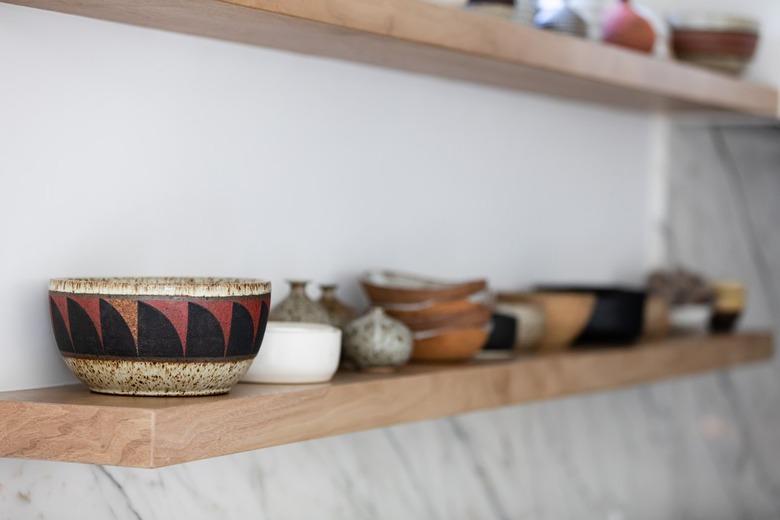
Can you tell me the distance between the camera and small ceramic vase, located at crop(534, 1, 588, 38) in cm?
164

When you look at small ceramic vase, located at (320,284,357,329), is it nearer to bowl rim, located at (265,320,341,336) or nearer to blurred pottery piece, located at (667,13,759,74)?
bowl rim, located at (265,320,341,336)

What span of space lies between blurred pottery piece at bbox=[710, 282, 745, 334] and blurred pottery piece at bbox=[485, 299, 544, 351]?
1.95ft

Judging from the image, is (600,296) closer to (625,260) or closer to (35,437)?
(625,260)

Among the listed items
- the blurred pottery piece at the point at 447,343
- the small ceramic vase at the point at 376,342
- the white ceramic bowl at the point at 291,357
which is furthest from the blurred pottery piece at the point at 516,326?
the white ceramic bowl at the point at 291,357

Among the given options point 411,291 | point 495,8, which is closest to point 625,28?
point 495,8

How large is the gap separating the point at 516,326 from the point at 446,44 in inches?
19.2

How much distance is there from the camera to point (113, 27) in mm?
1264

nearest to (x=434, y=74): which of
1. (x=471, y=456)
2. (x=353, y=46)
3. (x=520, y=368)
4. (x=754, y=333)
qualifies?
(x=353, y=46)

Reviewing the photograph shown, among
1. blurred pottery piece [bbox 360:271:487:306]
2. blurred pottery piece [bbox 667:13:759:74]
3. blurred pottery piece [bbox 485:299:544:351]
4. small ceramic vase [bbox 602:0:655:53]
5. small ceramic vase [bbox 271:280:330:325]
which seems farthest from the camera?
blurred pottery piece [bbox 667:13:759:74]

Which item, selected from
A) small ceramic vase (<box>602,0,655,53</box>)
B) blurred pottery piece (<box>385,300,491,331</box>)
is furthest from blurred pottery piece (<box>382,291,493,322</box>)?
small ceramic vase (<box>602,0,655,53</box>)

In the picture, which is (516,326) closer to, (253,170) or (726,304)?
(253,170)

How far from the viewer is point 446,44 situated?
1.36 m

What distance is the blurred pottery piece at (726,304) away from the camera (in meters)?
2.19

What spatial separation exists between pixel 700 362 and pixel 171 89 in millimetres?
1134
